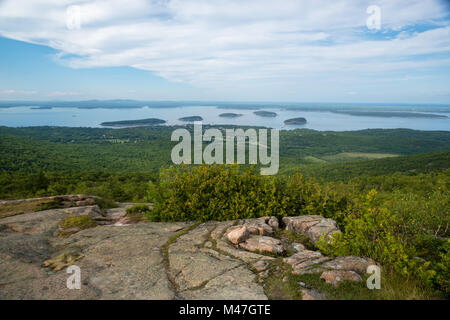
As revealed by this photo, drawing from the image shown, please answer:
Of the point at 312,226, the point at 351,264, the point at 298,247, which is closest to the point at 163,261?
the point at 298,247

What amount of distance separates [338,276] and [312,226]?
2.34 meters

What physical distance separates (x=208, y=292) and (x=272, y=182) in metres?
4.85

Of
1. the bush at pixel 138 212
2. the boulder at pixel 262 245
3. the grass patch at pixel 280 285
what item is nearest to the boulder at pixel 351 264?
the grass patch at pixel 280 285

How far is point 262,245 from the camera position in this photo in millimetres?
5281

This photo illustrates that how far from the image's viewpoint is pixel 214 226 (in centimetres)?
688

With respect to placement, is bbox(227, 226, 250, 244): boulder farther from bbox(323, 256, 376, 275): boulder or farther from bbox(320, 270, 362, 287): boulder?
bbox(320, 270, 362, 287): boulder

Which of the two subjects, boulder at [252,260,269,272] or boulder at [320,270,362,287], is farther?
boulder at [252,260,269,272]

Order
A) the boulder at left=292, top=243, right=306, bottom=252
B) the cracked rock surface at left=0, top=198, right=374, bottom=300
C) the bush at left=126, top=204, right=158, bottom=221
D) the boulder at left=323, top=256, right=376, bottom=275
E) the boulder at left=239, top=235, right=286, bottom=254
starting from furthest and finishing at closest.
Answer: the bush at left=126, top=204, right=158, bottom=221
the boulder at left=292, top=243, right=306, bottom=252
the boulder at left=239, top=235, right=286, bottom=254
the boulder at left=323, top=256, right=376, bottom=275
the cracked rock surface at left=0, top=198, right=374, bottom=300

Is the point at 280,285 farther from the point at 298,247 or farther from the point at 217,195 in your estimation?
the point at 217,195

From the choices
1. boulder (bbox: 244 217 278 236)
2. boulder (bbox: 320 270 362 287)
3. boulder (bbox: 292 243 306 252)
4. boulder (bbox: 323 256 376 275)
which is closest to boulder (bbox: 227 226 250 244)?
boulder (bbox: 244 217 278 236)

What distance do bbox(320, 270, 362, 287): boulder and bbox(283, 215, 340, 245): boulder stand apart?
1.52 metres

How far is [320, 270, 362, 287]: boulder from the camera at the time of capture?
153 inches

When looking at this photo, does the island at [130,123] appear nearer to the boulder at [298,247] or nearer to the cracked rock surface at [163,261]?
the cracked rock surface at [163,261]
